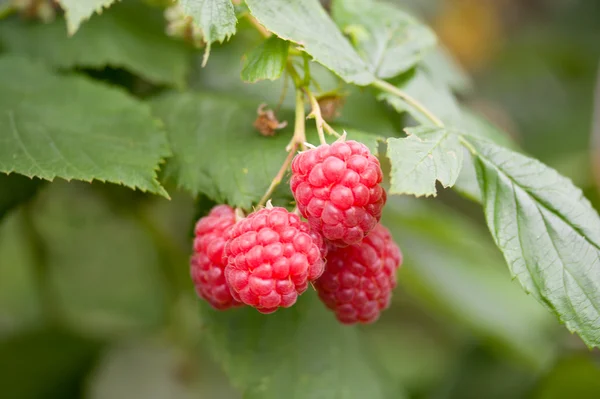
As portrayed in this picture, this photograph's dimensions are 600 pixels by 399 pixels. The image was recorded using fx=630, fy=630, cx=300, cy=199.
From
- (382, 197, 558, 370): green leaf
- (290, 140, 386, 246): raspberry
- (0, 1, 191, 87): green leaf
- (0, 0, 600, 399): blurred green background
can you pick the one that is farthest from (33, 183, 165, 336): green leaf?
(290, 140, 386, 246): raspberry

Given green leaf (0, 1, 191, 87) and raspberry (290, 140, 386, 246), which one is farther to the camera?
green leaf (0, 1, 191, 87)

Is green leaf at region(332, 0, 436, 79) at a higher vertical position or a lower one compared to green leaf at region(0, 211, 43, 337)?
higher

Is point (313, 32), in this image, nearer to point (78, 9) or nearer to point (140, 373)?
point (78, 9)

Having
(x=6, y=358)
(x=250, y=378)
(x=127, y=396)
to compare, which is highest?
(x=250, y=378)

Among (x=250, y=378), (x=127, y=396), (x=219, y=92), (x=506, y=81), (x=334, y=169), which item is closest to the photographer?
(x=334, y=169)

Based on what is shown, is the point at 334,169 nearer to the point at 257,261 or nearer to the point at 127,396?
the point at 257,261

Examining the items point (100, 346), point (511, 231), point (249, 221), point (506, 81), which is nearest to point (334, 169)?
point (249, 221)

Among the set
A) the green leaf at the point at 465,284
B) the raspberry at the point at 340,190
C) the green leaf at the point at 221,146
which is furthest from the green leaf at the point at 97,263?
the raspberry at the point at 340,190

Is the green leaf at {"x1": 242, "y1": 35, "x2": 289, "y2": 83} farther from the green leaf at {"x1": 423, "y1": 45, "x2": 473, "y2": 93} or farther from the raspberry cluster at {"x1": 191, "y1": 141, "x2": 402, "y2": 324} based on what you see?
the green leaf at {"x1": 423, "y1": 45, "x2": 473, "y2": 93}
